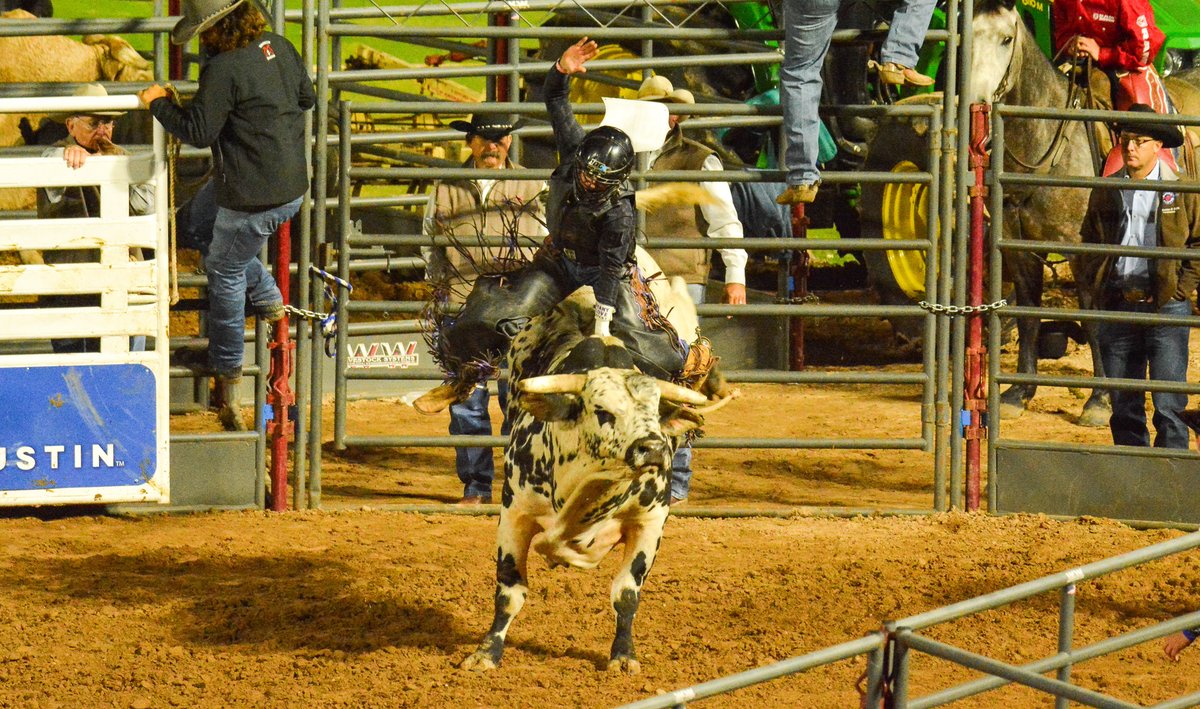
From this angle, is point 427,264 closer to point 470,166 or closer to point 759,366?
point 470,166

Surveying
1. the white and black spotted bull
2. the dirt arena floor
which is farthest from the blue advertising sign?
the white and black spotted bull

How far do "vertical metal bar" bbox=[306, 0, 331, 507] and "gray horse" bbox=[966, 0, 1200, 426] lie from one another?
4.08 metres

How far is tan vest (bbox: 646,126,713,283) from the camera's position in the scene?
859 centimetres

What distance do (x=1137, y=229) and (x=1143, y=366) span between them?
29.7 inches

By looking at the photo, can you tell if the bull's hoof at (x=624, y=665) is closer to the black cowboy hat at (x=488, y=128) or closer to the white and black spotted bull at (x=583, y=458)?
the white and black spotted bull at (x=583, y=458)

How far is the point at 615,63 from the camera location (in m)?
8.42

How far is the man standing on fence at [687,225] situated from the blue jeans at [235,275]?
190 cm

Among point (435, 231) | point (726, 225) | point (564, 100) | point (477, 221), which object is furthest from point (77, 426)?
point (726, 225)

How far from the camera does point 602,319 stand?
18.2 ft

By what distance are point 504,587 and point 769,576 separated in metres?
1.75

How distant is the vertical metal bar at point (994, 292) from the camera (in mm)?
8133

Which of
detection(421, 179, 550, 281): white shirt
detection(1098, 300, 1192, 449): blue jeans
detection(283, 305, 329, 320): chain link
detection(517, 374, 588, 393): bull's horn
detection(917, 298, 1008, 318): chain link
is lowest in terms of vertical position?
detection(1098, 300, 1192, 449): blue jeans

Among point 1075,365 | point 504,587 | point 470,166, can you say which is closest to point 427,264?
point 470,166

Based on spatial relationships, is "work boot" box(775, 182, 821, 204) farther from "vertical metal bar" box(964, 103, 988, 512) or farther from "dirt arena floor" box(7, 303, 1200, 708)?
"dirt arena floor" box(7, 303, 1200, 708)
